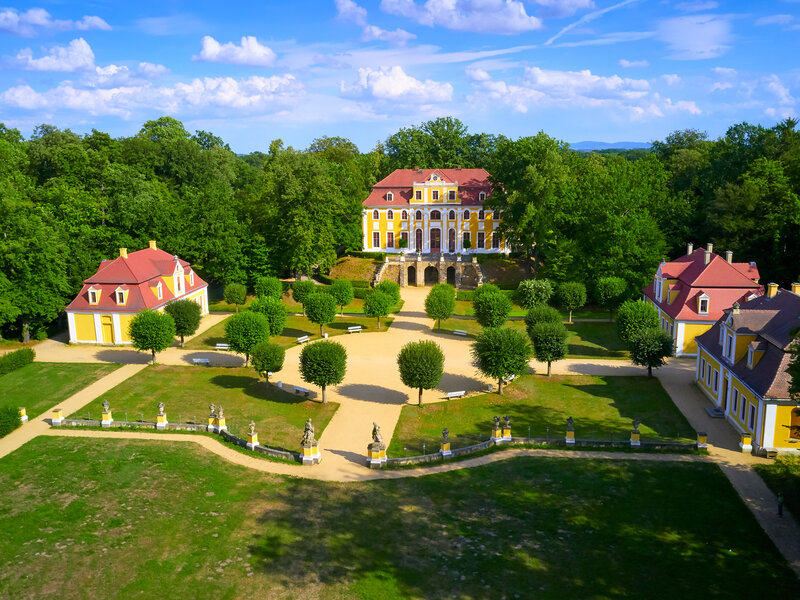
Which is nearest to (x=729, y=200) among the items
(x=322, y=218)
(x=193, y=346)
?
(x=322, y=218)

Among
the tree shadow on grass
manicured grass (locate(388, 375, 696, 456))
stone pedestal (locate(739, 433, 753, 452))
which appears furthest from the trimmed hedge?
stone pedestal (locate(739, 433, 753, 452))

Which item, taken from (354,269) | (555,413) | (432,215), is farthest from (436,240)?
(555,413)

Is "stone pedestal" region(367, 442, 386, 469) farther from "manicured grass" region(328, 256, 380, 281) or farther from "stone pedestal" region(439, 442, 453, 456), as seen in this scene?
"manicured grass" region(328, 256, 380, 281)

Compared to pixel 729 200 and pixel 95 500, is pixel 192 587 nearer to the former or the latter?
pixel 95 500

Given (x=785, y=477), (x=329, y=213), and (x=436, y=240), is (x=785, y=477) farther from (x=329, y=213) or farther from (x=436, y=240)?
(x=436, y=240)

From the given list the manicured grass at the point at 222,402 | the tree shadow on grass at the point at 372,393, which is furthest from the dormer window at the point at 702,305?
the manicured grass at the point at 222,402
